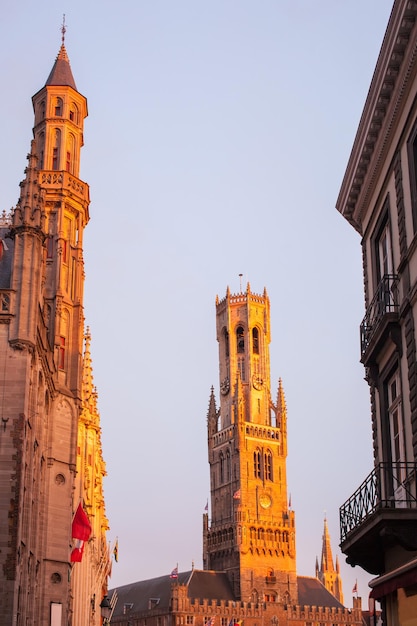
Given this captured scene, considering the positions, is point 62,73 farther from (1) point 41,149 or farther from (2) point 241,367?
(2) point 241,367

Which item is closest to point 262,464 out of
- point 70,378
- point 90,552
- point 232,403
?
point 232,403

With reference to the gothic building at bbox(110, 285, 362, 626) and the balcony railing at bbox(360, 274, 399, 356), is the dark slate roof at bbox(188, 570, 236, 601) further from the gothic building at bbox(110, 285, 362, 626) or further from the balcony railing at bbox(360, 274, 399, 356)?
the balcony railing at bbox(360, 274, 399, 356)

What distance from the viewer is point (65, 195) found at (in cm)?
5069

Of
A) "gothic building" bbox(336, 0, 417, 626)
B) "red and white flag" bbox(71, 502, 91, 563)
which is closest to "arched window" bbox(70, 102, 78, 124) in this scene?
"red and white flag" bbox(71, 502, 91, 563)

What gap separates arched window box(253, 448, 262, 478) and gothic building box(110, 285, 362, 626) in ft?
0.50

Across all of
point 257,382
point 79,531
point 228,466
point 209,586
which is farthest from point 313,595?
point 79,531

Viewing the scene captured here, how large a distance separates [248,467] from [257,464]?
2.18 metres

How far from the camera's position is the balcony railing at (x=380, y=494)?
20.9 m

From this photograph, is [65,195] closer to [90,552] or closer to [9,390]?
[9,390]

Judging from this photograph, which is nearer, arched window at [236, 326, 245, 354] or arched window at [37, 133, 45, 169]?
arched window at [37, 133, 45, 169]

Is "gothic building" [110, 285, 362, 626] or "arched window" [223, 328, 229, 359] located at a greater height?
"arched window" [223, 328, 229, 359]

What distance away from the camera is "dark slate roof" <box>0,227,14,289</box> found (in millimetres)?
36375

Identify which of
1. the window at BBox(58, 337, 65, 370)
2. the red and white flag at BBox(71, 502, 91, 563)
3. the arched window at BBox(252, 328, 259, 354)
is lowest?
the red and white flag at BBox(71, 502, 91, 563)

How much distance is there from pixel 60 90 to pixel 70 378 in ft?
55.3
